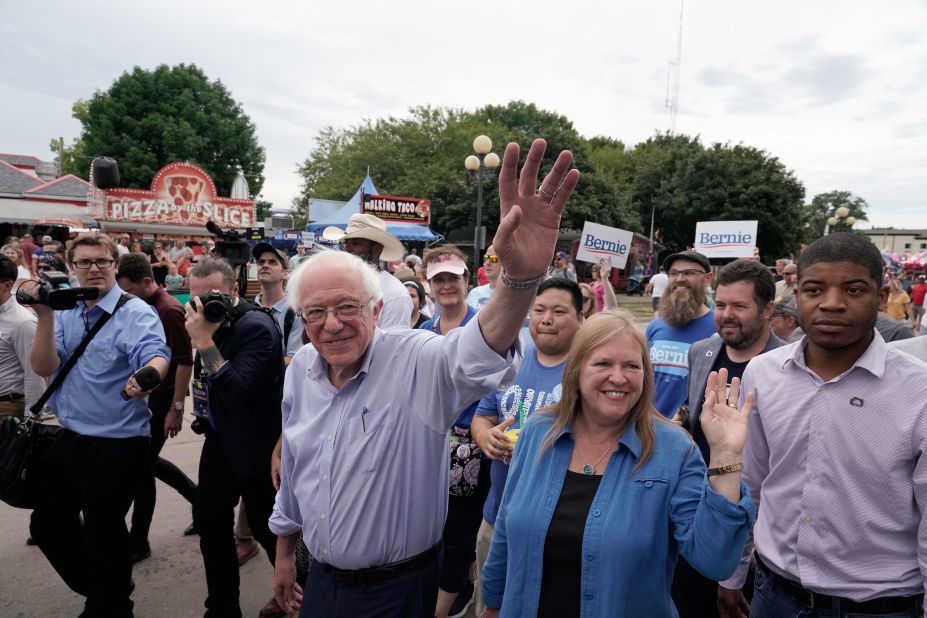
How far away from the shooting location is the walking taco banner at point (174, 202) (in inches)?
1040

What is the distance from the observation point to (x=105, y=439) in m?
3.15

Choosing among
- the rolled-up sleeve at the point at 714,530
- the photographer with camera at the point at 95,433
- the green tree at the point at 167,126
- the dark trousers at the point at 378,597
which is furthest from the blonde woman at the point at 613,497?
the green tree at the point at 167,126

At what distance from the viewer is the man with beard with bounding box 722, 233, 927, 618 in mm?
1764

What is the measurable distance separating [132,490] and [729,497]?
3142mm

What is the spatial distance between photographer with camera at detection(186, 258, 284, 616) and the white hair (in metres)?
1.10

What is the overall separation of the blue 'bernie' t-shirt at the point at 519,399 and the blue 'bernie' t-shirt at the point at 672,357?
71cm

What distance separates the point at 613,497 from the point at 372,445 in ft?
2.62

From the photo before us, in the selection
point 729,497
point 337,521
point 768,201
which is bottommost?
point 337,521

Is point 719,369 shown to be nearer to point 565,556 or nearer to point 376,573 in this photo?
point 565,556

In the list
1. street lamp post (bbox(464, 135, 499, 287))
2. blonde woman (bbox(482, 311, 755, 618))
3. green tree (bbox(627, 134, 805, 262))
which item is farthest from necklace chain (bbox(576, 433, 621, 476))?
green tree (bbox(627, 134, 805, 262))

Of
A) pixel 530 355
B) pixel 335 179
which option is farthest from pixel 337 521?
pixel 335 179

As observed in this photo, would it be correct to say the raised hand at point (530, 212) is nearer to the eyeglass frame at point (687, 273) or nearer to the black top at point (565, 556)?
the black top at point (565, 556)

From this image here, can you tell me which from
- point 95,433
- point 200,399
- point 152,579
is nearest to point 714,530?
point 200,399

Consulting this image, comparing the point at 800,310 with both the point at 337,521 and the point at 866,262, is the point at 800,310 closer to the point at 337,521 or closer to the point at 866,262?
the point at 866,262
